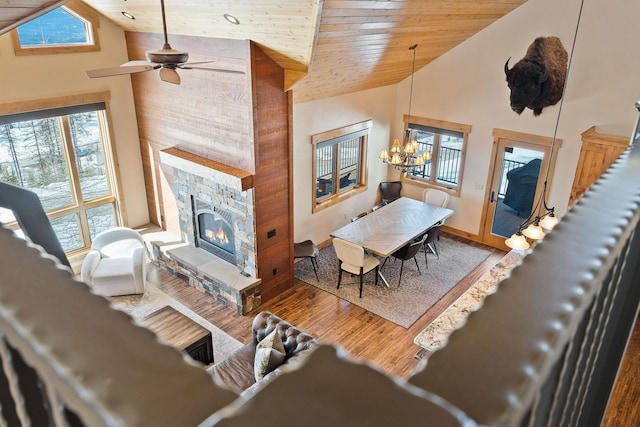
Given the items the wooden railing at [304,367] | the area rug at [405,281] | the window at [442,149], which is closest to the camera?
the wooden railing at [304,367]

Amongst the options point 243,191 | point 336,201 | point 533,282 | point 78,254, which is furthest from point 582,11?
point 78,254

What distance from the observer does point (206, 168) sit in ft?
22.0

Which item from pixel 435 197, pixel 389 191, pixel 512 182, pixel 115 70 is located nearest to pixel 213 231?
pixel 115 70

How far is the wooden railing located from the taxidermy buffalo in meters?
7.77

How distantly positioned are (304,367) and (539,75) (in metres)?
8.20

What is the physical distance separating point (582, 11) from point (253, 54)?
5.06 m

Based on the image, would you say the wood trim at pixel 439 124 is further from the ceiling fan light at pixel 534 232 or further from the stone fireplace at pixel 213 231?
the stone fireplace at pixel 213 231

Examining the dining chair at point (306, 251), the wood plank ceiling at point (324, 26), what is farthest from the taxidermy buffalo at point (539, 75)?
the dining chair at point (306, 251)

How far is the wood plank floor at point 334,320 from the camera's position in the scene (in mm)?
6062

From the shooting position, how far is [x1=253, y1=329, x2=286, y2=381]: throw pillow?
4648 mm

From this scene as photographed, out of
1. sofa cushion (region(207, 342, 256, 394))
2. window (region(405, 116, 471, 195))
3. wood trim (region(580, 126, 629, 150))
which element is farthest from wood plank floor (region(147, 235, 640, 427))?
wood trim (region(580, 126, 629, 150))

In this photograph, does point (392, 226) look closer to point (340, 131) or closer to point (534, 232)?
point (340, 131)

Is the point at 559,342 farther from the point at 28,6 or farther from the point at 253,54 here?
the point at 28,6

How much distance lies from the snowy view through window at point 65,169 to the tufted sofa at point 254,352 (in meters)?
4.07
